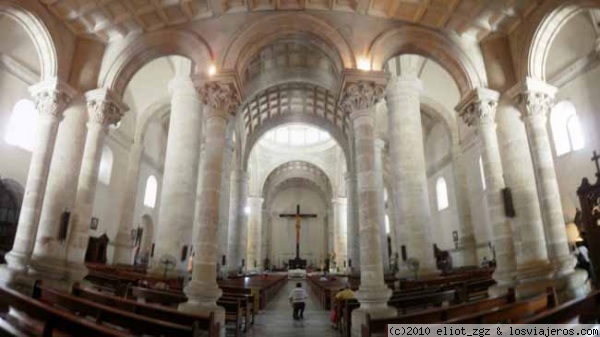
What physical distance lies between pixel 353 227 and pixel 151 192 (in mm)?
14559

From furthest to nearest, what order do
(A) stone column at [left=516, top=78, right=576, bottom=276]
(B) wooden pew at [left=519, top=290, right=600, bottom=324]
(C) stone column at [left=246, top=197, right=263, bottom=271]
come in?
(C) stone column at [left=246, top=197, right=263, bottom=271]
(A) stone column at [left=516, top=78, right=576, bottom=276]
(B) wooden pew at [left=519, top=290, right=600, bottom=324]

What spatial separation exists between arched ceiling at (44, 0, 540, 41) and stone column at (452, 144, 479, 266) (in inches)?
436

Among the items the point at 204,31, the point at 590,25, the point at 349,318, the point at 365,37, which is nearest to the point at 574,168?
the point at 590,25

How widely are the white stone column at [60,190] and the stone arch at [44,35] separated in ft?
3.12

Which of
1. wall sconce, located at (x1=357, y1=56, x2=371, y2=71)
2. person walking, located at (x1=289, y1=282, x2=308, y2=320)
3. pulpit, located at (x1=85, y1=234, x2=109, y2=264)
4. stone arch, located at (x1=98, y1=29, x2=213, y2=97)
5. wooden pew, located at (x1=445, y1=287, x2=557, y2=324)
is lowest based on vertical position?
person walking, located at (x1=289, y1=282, x2=308, y2=320)

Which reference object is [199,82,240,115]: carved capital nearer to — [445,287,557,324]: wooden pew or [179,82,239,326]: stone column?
[179,82,239,326]: stone column

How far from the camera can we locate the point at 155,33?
34.4 feet

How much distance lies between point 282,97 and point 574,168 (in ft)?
48.6

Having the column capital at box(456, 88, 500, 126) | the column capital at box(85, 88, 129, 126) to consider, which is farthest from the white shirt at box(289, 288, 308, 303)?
the column capital at box(85, 88, 129, 126)

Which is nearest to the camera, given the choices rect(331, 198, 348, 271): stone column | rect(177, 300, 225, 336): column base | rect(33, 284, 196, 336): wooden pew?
rect(33, 284, 196, 336): wooden pew

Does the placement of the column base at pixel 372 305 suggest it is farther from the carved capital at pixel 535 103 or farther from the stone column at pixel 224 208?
the stone column at pixel 224 208

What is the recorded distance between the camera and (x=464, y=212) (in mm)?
19500

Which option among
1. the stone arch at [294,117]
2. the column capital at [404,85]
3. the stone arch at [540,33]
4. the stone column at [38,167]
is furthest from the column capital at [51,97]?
the stone arch at [540,33]

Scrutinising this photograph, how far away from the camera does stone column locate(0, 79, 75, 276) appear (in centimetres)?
838
